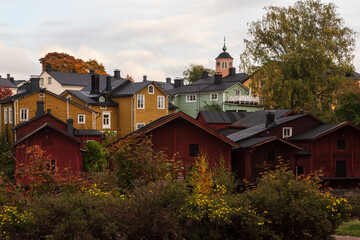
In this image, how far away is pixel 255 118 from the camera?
159ft

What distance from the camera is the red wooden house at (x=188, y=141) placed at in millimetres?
31587

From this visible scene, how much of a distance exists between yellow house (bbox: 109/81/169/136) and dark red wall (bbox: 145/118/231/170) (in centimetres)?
2551

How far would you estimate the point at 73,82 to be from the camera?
82.1 meters

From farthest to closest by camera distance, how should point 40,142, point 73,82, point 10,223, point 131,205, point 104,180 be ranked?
point 73,82 → point 40,142 → point 104,180 → point 131,205 → point 10,223

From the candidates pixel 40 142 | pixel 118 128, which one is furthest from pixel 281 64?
pixel 40 142

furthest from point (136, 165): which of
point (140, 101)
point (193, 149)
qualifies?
point (140, 101)

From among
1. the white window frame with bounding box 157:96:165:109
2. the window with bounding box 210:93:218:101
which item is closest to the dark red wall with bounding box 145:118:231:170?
the white window frame with bounding box 157:96:165:109

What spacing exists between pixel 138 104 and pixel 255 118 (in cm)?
1551

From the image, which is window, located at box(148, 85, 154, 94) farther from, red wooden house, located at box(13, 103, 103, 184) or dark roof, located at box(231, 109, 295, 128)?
red wooden house, located at box(13, 103, 103, 184)

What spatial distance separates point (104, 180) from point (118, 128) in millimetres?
43148

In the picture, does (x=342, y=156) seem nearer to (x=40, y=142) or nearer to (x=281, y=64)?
(x=281, y=64)

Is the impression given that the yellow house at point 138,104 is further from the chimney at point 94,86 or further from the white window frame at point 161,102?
the chimney at point 94,86

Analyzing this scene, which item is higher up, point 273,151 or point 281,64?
point 281,64

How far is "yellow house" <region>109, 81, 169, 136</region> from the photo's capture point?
189 ft
